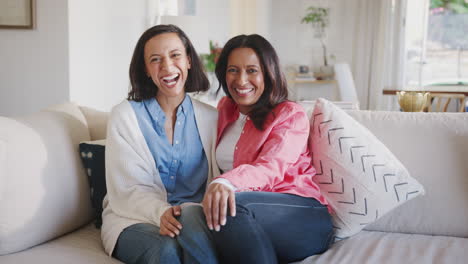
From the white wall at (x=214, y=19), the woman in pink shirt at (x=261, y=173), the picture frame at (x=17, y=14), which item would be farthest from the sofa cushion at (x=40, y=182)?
the white wall at (x=214, y=19)

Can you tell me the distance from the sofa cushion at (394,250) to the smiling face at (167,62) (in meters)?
0.71

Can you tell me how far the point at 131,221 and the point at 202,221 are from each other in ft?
0.89

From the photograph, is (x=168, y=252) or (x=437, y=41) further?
(x=437, y=41)

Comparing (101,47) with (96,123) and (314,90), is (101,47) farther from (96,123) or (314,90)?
(314,90)

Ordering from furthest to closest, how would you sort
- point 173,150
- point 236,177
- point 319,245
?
1. point 173,150
2. point 319,245
3. point 236,177

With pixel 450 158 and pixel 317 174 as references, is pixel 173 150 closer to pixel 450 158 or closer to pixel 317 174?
pixel 317 174

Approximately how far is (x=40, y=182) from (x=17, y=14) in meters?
1.88

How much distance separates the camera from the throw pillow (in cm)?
169

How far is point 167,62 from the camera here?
1.64m

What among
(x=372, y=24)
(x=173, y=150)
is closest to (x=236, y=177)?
(x=173, y=150)

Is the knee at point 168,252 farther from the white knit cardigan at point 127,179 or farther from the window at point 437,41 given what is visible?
the window at point 437,41

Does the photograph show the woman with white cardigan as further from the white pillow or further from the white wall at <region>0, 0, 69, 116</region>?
the white wall at <region>0, 0, 69, 116</region>

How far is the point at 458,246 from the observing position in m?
1.59

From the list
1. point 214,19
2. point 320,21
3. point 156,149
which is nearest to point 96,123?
point 156,149
